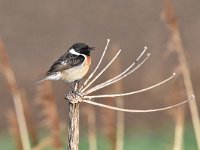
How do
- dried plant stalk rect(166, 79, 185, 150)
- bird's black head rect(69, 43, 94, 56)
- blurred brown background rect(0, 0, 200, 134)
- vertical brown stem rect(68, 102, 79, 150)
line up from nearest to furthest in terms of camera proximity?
vertical brown stem rect(68, 102, 79, 150)
bird's black head rect(69, 43, 94, 56)
dried plant stalk rect(166, 79, 185, 150)
blurred brown background rect(0, 0, 200, 134)

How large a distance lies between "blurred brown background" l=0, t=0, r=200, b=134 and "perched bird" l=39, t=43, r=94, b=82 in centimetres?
498

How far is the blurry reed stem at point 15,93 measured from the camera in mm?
4230

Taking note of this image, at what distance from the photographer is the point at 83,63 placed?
451 cm

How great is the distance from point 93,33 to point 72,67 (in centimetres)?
667

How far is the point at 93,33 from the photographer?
11.2 m

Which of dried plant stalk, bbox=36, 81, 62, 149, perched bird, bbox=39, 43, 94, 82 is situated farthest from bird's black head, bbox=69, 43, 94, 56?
dried plant stalk, bbox=36, 81, 62, 149

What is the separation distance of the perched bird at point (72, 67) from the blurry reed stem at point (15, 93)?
0.61 ft

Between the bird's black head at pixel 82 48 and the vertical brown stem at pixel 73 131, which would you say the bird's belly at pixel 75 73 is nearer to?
the bird's black head at pixel 82 48

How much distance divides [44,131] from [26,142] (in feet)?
11.5

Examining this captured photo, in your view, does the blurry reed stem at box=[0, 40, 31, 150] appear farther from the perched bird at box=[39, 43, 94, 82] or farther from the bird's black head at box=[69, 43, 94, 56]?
the bird's black head at box=[69, 43, 94, 56]

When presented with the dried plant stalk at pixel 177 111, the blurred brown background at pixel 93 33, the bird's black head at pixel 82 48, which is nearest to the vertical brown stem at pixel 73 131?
the bird's black head at pixel 82 48

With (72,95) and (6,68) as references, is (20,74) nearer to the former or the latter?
(6,68)

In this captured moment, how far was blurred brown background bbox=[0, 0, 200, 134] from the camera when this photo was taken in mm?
10023

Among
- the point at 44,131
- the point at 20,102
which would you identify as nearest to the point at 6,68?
the point at 20,102
